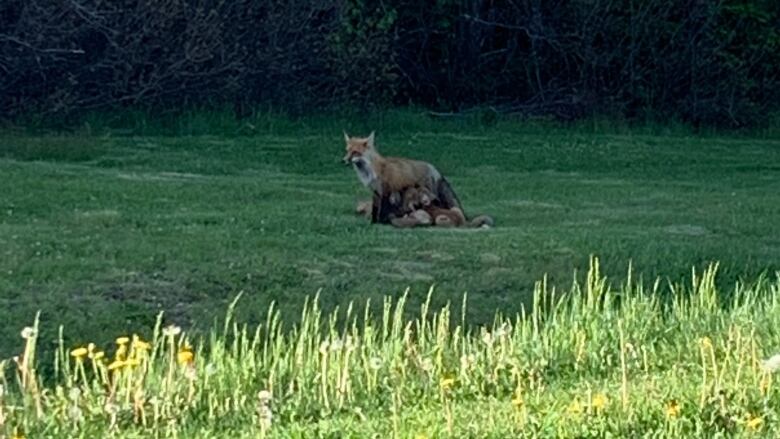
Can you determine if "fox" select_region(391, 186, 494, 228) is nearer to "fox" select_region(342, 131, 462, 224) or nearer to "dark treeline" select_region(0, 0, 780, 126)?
"fox" select_region(342, 131, 462, 224)

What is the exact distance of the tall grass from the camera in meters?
6.43

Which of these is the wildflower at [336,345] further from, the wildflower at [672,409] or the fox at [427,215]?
the fox at [427,215]

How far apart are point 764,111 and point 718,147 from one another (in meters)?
3.86

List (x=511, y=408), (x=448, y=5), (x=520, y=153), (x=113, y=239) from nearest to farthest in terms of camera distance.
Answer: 1. (x=511, y=408)
2. (x=113, y=239)
3. (x=520, y=153)
4. (x=448, y=5)

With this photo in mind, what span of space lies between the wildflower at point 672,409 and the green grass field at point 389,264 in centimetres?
4

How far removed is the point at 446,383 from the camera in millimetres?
6633

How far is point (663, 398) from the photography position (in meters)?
6.81

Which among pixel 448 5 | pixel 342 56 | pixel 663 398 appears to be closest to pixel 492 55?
pixel 448 5

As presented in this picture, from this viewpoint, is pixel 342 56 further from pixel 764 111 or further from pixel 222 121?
pixel 764 111

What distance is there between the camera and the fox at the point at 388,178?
13484 mm

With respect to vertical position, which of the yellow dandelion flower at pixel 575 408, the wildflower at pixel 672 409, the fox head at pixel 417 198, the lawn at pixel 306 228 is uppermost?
the wildflower at pixel 672 409

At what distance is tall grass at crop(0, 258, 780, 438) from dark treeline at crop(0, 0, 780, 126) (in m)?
13.6

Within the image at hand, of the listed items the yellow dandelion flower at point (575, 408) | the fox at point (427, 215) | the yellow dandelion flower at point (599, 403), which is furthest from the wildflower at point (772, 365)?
the fox at point (427, 215)

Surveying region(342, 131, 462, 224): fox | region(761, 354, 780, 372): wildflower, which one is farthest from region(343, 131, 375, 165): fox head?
region(761, 354, 780, 372): wildflower
